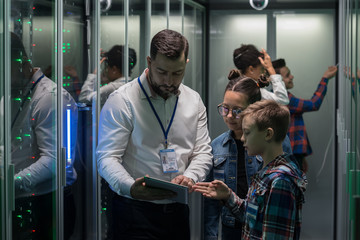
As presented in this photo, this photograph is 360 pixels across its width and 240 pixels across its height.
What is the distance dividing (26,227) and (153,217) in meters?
0.66

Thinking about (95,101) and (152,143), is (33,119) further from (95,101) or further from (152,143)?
(95,101)

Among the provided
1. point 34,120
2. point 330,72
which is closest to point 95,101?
point 34,120

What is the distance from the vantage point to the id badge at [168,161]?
2.95 m

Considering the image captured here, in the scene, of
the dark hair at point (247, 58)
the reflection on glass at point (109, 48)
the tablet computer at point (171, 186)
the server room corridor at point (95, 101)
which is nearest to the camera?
the tablet computer at point (171, 186)

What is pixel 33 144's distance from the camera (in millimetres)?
3012

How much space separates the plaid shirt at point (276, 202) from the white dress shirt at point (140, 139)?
1.56 ft

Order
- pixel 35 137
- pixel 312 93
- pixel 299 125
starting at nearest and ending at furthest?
pixel 35 137
pixel 299 125
pixel 312 93

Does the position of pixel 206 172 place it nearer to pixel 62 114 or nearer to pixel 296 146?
pixel 62 114

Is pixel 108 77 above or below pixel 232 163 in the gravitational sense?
above

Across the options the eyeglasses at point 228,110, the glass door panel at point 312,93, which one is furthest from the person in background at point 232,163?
the glass door panel at point 312,93

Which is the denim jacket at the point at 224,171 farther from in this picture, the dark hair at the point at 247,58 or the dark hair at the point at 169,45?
the dark hair at the point at 247,58

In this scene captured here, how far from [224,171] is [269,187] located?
27.7 inches

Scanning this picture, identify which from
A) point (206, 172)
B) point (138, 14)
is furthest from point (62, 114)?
point (138, 14)

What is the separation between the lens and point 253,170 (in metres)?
3.14
